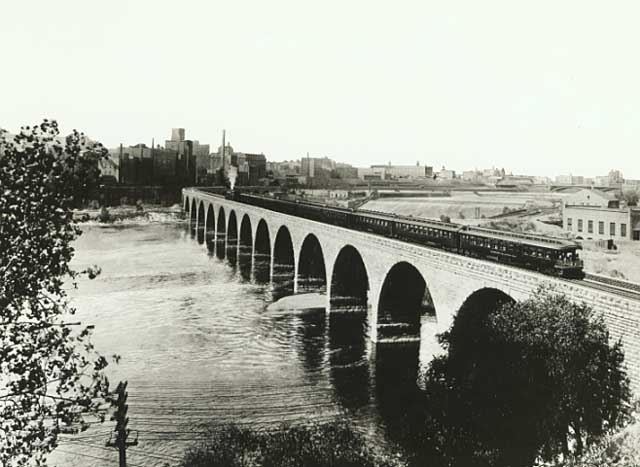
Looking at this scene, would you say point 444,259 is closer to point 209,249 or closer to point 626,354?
point 626,354

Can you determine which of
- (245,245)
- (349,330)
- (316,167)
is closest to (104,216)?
(245,245)

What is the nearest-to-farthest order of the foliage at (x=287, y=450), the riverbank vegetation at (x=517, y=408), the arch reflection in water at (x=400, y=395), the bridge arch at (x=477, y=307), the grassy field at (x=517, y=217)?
the riverbank vegetation at (x=517, y=408)
the foliage at (x=287, y=450)
the arch reflection in water at (x=400, y=395)
the bridge arch at (x=477, y=307)
the grassy field at (x=517, y=217)

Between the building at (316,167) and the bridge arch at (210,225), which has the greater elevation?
the building at (316,167)

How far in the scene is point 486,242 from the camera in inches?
1012

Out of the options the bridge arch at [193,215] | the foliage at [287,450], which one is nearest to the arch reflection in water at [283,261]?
the foliage at [287,450]

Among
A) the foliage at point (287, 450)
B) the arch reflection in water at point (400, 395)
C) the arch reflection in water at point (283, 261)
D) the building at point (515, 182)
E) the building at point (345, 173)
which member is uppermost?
the building at point (345, 173)

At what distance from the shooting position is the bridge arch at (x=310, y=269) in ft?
138

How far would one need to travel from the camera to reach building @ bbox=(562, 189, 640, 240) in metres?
34.1

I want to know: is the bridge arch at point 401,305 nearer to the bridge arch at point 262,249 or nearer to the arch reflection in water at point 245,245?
the bridge arch at point 262,249

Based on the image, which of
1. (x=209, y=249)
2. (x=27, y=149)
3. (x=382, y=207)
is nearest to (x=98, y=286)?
(x=209, y=249)

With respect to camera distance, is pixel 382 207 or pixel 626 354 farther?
pixel 382 207

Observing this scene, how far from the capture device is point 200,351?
93.2ft

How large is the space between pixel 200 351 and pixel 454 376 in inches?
611

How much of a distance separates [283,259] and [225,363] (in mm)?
25341
